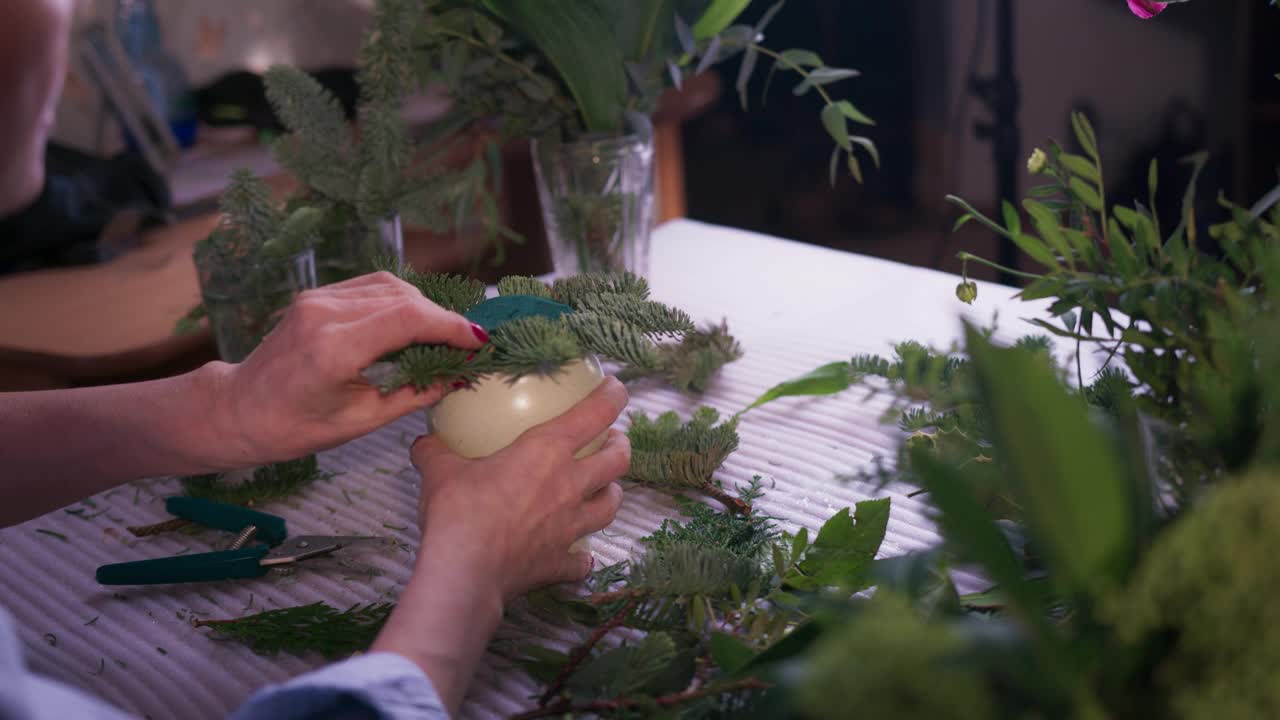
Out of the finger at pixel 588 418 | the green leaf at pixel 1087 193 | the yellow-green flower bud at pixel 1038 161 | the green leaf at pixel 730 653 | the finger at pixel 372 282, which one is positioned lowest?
the green leaf at pixel 730 653

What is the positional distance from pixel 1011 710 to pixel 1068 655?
31 mm

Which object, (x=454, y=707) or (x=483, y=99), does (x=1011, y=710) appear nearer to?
(x=454, y=707)

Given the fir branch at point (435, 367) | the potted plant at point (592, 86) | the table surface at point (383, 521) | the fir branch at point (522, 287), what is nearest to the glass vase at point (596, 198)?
the potted plant at point (592, 86)

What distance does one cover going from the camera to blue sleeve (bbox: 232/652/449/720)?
15.0 inches

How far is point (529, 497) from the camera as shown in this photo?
0.52 meters

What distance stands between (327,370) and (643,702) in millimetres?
244

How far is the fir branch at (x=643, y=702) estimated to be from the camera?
401 mm

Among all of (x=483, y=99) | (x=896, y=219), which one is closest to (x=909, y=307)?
(x=483, y=99)

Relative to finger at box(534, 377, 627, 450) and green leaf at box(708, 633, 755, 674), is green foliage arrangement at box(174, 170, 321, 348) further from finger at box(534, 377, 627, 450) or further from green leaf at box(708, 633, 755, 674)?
green leaf at box(708, 633, 755, 674)

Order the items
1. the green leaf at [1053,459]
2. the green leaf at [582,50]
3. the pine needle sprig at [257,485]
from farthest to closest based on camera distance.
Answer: the green leaf at [582,50]
the pine needle sprig at [257,485]
the green leaf at [1053,459]

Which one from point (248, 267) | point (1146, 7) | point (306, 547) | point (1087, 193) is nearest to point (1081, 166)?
point (1087, 193)

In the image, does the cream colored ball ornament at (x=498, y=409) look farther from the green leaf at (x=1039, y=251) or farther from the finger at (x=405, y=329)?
the green leaf at (x=1039, y=251)

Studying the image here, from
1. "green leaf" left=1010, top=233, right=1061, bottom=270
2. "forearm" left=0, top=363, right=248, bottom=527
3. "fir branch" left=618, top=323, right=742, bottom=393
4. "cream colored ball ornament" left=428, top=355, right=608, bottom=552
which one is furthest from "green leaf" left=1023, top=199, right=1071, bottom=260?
"forearm" left=0, top=363, right=248, bottom=527

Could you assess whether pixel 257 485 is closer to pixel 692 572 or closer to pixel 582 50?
pixel 692 572
